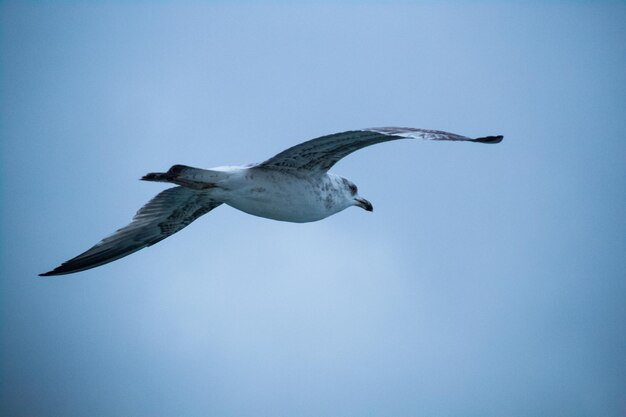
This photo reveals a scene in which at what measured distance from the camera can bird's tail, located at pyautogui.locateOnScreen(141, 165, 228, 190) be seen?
29.8 feet

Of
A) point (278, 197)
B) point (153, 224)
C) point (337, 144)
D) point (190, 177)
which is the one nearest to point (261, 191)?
point (278, 197)

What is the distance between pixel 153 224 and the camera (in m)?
11.6

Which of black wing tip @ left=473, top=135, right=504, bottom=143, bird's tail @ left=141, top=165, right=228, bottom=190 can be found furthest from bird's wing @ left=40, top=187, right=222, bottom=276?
black wing tip @ left=473, top=135, right=504, bottom=143

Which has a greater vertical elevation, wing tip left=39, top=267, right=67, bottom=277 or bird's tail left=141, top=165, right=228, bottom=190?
bird's tail left=141, top=165, right=228, bottom=190

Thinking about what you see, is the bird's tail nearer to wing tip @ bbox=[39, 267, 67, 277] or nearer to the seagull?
the seagull

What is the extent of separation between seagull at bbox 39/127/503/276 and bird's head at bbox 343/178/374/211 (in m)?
0.02

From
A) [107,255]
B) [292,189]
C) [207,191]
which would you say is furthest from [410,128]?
[107,255]

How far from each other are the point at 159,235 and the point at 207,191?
2105 mm

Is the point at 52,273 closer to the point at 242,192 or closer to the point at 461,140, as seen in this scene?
the point at 242,192

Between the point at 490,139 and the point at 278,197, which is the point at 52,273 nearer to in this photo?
the point at 278,197

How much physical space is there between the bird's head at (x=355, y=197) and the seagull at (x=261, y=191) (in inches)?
0.7

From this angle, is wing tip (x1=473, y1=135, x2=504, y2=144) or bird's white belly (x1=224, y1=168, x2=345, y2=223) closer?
wing tip (x1=473, y1=135, x2=504, y2=144)

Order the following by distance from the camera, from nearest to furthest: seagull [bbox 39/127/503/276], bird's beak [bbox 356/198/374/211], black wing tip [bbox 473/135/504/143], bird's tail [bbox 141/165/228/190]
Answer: black wing tip [bbox 473/135/504/143], bird's tail [bbox 141/165/228/190], seagull [bbox 39/127/503/276], bird's beak [bbox 356/198/374/211]

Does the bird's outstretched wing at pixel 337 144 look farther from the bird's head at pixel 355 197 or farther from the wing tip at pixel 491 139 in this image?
the bird's head at pixel 355 197
